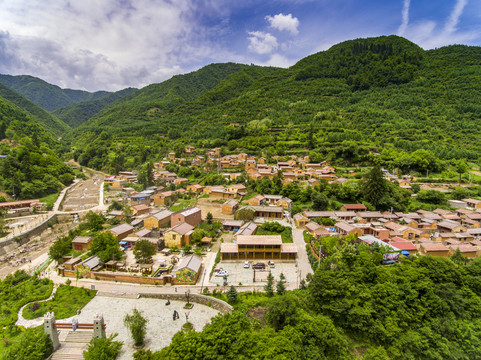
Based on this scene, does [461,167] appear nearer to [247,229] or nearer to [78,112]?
[247,229]

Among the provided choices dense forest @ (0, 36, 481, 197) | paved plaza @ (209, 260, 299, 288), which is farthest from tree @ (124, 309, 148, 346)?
dense forest @ (0, 36, 481, 197)

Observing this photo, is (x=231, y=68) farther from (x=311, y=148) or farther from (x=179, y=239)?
(x=179, y=239)

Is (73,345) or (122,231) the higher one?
(122,231)

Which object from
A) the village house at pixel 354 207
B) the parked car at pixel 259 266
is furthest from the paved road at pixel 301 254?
the village house at pixel 354 207

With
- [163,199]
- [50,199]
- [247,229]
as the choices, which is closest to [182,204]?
[163,199]

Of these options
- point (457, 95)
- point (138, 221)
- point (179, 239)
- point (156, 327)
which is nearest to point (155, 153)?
point (138, 221)
